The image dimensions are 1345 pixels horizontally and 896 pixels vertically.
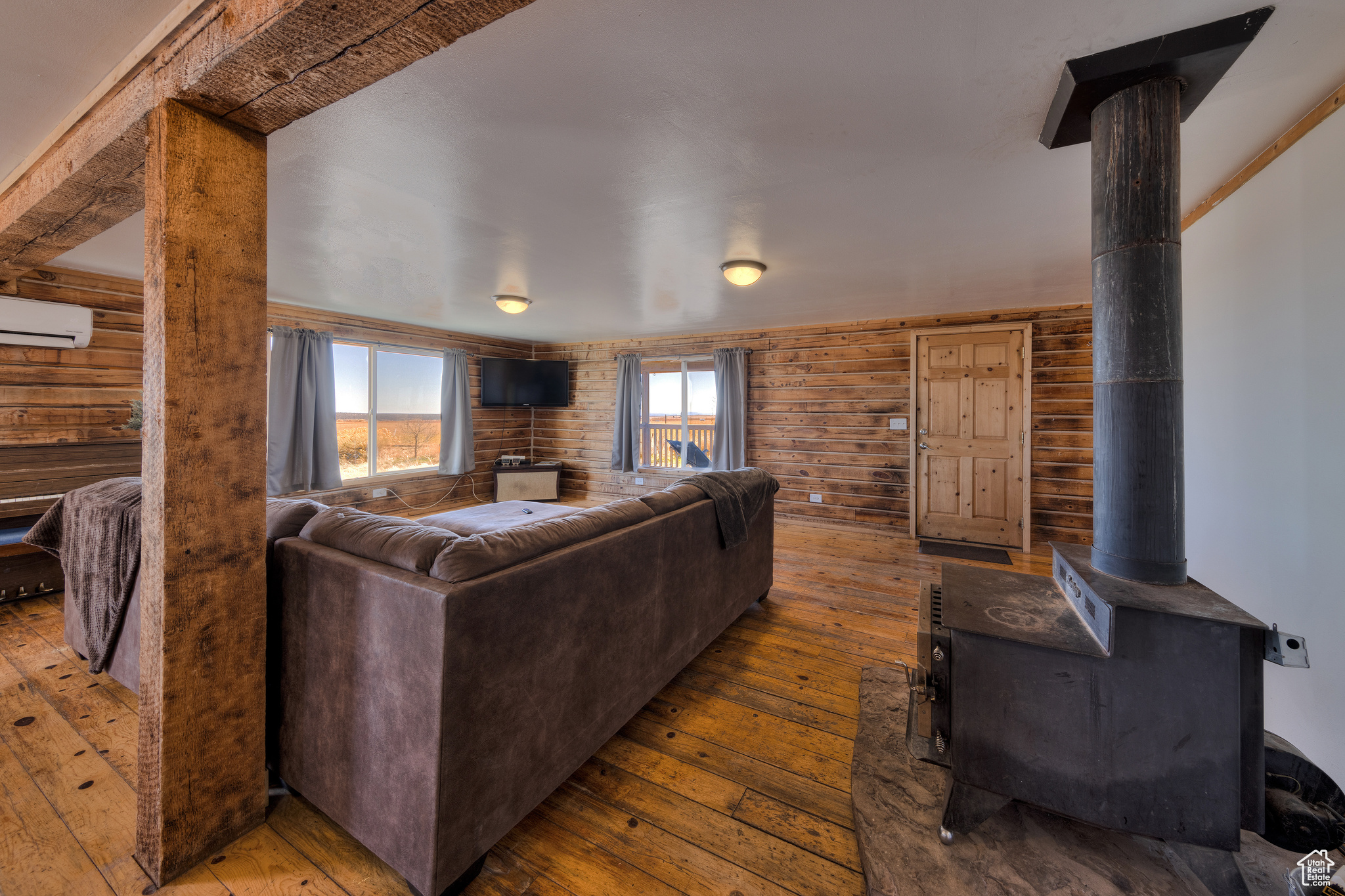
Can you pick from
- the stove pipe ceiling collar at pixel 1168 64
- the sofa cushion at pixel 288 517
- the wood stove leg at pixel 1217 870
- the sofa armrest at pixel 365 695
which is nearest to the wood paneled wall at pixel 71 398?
the sofa cushion at pixel 288 517

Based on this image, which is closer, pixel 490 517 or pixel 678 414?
pixel 490 517

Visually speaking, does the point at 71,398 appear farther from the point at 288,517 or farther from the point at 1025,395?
the point at 1025,395

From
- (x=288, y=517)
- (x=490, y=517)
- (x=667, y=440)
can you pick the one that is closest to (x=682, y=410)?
(x=667, y=440)

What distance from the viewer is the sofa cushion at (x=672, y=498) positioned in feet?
6.79

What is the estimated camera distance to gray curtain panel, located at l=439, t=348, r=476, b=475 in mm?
5996

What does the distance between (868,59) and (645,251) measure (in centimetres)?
178

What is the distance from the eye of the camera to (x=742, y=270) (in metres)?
3.09

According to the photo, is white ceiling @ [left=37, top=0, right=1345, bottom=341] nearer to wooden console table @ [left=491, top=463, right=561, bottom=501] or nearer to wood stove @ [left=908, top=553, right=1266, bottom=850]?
wood stove @ [left=908, top=553, right=1266, bottom=850]

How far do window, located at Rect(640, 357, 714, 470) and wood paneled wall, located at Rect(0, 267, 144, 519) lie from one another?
14.8 ft

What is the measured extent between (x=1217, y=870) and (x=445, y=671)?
1.90 m

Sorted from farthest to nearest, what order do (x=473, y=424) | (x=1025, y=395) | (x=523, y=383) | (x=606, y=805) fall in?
1. (x=523, y=383)
2. (x=473, y=424)
3. (x=1025, y=395)
4. (x=606, y=805)

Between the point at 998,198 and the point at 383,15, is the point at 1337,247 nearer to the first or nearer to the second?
the point at 998,198

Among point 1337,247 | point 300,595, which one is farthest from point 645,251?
point 1337,247

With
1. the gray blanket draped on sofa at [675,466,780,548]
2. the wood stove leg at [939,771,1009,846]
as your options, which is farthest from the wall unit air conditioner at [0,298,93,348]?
the wood stove leg at [939,771,1009,846]
